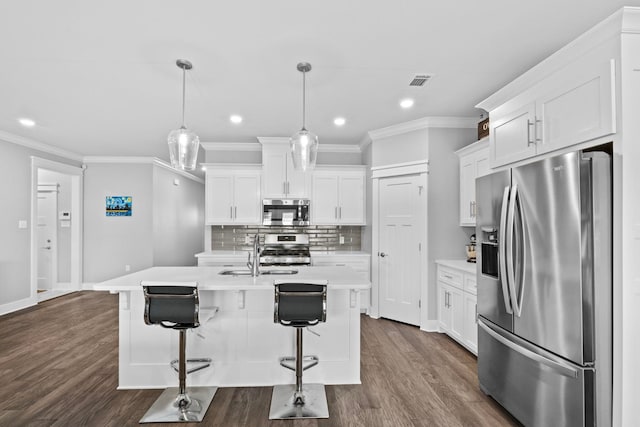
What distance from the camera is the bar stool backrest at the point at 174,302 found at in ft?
7.81

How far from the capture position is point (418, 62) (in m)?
2.94

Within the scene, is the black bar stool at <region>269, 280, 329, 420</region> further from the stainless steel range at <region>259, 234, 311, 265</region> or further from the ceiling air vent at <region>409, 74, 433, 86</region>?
the stainless steel range at <region>259, 234, 311, 265</region>

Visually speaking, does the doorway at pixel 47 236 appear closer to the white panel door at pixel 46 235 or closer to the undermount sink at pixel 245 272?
the white panel door at pixel 46 235

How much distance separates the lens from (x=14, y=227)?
17.3ft

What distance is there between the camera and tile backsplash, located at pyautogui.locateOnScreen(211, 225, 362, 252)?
19.2 ft

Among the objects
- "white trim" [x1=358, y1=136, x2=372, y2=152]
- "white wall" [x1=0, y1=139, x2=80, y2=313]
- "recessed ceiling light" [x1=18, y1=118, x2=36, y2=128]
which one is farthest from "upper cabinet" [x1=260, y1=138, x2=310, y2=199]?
"white wall" [x1=0, y1=139, x2=80, y2=313]

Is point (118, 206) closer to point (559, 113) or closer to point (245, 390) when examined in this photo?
point (245, 390)

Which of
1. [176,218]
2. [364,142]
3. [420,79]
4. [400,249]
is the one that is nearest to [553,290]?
[420,79]

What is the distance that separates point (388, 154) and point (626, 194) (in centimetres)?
332

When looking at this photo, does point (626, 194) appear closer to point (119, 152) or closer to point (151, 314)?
point (151, 314)

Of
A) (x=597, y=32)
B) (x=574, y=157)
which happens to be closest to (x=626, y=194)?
(x=574, y=157)

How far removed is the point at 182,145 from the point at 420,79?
2.17m

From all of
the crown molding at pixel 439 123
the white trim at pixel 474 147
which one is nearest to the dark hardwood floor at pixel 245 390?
the white trim at pixel 474 147

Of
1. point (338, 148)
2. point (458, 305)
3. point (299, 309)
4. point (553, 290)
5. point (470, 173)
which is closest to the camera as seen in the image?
point (553, 290)
